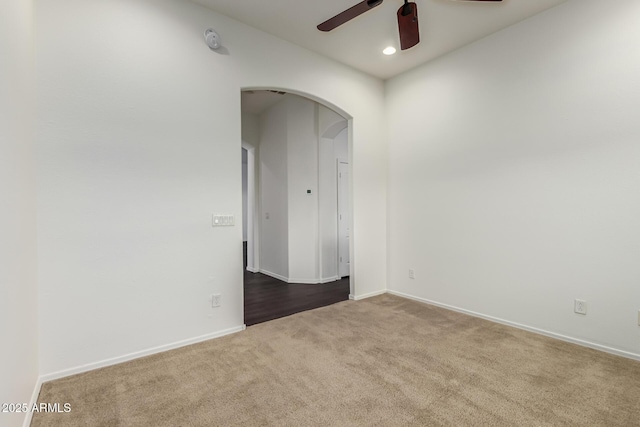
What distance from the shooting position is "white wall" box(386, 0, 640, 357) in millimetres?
2523

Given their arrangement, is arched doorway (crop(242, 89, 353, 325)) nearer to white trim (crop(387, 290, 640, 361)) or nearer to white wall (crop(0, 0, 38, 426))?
white trim (crop(387, 290, 640, 361))

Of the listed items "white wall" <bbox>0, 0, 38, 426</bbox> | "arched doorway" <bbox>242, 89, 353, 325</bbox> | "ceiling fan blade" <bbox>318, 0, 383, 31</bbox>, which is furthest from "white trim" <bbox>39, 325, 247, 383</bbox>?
"ceiling fan blade" <bbox>318, 0, 383, 31</bbox>

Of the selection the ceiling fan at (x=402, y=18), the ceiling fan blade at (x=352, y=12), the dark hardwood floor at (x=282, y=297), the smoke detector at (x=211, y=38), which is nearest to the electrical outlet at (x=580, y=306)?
the dark hardwood floor at (x=282, y=297)

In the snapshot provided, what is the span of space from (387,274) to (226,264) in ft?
8.08

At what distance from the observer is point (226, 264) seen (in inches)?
117

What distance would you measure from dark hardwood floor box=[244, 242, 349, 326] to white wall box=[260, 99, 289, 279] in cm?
43

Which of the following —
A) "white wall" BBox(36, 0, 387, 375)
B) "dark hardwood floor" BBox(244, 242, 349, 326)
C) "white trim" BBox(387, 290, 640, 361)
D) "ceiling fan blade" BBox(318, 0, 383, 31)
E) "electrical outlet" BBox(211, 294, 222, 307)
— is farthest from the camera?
"dark hardwood floor" BBox(244, 242, 349, 326)

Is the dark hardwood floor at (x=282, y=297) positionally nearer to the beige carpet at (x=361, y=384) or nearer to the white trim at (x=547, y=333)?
the beige carpet at (x=361, y=384)

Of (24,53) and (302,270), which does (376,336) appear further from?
(24,53)

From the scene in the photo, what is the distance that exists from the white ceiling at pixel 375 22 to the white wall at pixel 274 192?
6.24 ft

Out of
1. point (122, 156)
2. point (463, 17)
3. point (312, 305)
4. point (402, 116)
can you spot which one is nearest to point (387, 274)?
point (312, 305)

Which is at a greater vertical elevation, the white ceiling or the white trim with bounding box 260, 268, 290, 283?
the white ceiling

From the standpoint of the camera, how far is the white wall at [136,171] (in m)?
2.19

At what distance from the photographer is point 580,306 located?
107 inches
